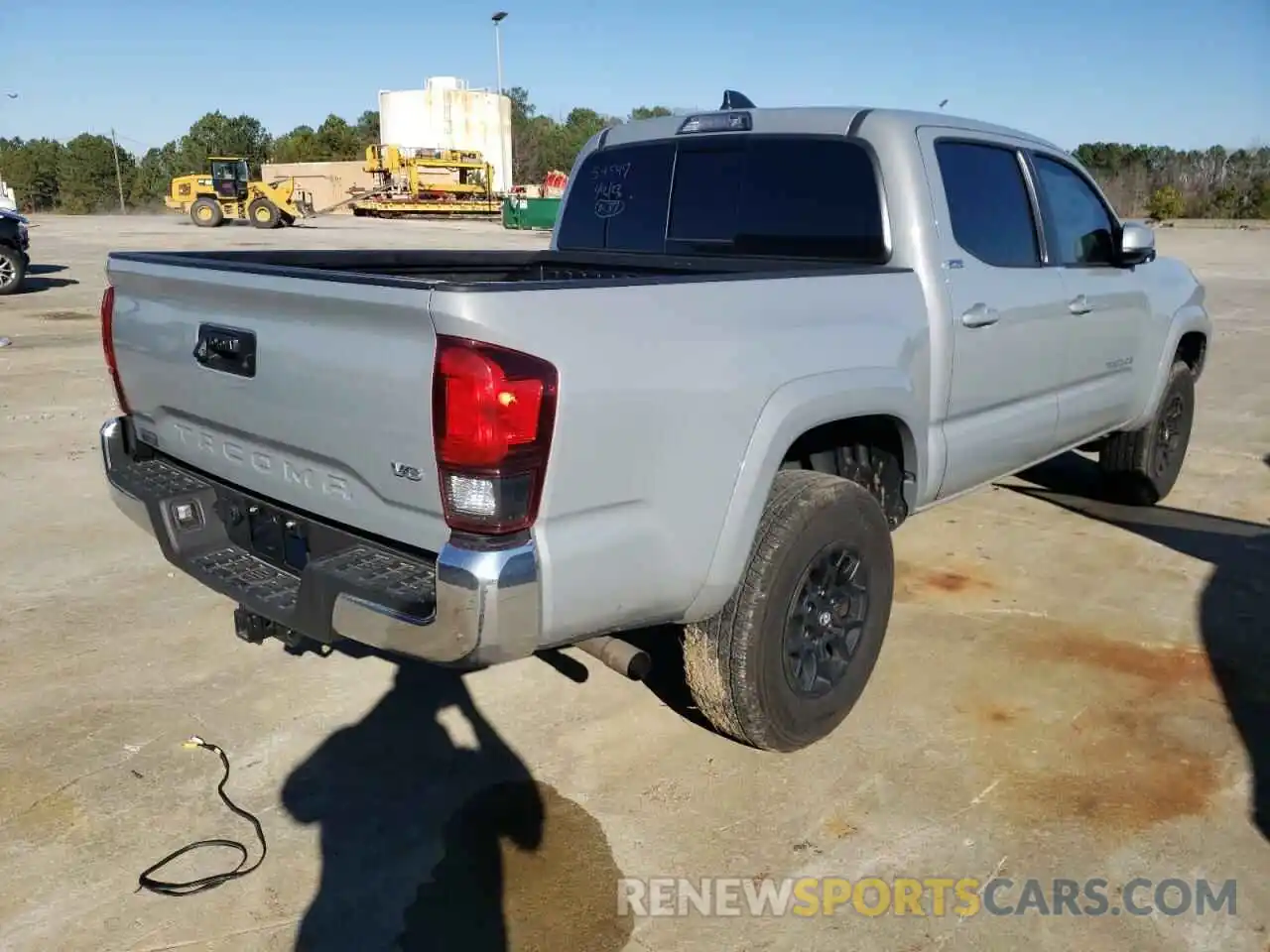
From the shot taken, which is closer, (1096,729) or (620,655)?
(620,655)

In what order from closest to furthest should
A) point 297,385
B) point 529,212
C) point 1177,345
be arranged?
point 297,385 < point 1177,345 < point 529,212

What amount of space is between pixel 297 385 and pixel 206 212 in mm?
36684

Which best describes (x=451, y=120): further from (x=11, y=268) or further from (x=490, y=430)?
(x=490, y=430)

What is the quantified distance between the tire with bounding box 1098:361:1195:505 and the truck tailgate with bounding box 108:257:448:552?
461 centimetres

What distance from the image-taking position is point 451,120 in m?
57.6

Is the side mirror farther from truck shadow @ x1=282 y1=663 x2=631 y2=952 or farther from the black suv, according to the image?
the black suv

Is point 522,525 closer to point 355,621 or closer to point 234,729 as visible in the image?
point 355,621

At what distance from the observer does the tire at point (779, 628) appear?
2936mm

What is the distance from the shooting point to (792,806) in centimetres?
299

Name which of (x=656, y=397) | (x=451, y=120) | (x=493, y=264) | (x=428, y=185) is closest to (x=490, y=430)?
(x=656, y=397)

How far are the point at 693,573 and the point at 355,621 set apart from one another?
875mm

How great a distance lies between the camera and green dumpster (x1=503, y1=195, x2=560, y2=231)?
3750cm

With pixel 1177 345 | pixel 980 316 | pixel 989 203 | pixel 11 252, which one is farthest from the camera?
pixel 11 252

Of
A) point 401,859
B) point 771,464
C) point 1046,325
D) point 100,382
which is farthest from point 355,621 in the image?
point 100,382
